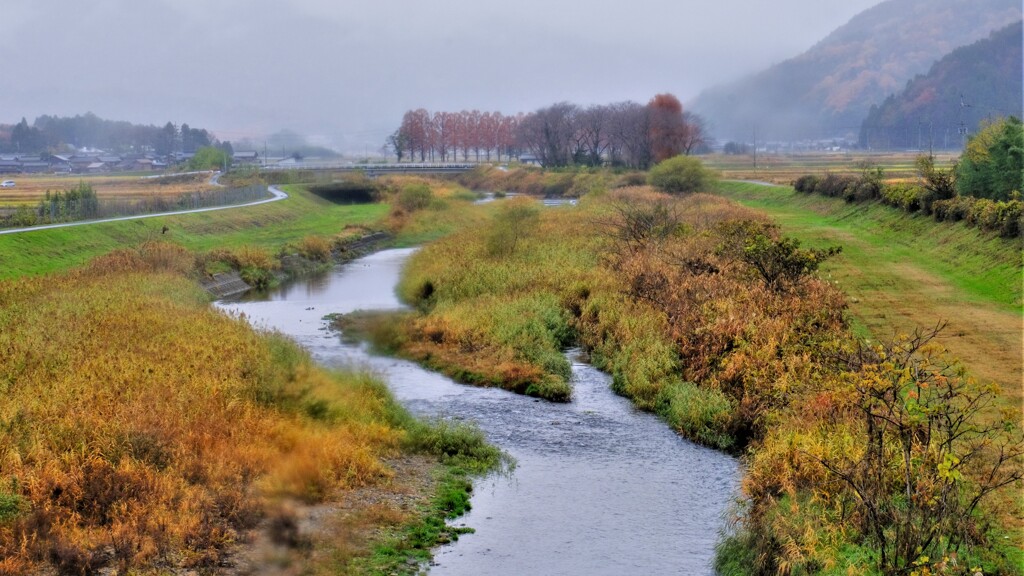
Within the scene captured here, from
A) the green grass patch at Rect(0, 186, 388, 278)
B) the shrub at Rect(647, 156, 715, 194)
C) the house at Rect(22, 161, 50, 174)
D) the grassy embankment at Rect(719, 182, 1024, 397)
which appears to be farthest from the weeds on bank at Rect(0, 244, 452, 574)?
the house at Rect(22, 161, 50, 174)

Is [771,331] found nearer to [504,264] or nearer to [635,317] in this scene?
[635,317]

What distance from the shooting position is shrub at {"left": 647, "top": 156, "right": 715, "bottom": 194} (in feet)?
307

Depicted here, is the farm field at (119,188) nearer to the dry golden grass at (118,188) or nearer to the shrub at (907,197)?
the dry golden grass at (118,188)

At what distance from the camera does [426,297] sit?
148 ft

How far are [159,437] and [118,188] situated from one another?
97586 millimetres

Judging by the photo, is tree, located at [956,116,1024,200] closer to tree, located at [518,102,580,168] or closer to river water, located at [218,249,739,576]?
river water, located at [218,249,739,576]

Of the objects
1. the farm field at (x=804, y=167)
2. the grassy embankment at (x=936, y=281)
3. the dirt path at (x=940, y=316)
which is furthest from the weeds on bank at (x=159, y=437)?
the farm field at (x=804, y=167)

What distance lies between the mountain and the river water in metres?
147

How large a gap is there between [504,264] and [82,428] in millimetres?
29606

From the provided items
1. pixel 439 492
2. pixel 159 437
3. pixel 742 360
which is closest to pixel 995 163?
pixel 742 360

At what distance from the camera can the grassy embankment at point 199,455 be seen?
16.7 metres

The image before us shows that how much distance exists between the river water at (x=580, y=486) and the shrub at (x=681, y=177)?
2492 inches

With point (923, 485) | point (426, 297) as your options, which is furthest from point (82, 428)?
point (426, 297)

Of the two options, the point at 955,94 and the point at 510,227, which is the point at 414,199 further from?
the point at 955,94
